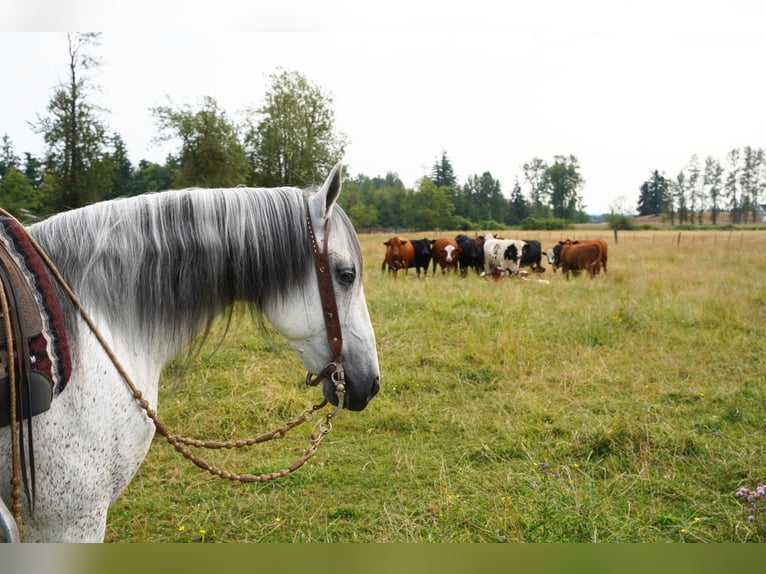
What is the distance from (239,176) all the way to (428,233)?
7.04 metres

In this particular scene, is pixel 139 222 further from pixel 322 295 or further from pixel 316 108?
Answer: pixel 316 108

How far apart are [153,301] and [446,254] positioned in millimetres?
13455

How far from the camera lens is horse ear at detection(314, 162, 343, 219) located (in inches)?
67.9

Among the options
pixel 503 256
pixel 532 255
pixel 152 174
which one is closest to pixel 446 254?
pixel 503 256

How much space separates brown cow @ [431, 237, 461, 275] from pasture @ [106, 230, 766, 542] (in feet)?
23.3

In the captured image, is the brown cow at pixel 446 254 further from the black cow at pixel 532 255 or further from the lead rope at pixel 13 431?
the lead rope at pixel 13 431

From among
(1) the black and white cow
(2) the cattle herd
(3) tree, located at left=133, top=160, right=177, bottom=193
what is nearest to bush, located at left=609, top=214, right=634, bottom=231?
(2) the cattle herd

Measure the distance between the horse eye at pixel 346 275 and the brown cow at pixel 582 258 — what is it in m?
12.6

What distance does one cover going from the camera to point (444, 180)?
12.6 metres

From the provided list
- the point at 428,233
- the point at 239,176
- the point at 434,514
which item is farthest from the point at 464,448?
the point at 428,233

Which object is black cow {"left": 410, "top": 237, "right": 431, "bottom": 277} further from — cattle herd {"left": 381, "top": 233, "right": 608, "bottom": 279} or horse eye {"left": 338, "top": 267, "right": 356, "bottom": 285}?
horse eye {"left": 338, "top": 267, "right": 356, "bottom": 285}

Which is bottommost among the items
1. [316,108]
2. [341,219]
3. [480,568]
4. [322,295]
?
[480,568]

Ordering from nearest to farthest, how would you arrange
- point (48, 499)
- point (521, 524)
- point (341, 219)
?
point (48, 499)
point (341, 219)
point (521, 524)

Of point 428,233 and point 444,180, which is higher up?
point 444,180
